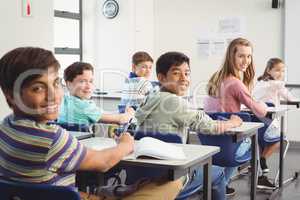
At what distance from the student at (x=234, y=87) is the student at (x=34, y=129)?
2074mm

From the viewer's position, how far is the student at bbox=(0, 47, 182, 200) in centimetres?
164

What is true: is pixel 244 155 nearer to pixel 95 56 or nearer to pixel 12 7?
pixel 12 7

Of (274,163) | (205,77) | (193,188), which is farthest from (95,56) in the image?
(193,188)

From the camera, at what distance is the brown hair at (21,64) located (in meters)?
1.65

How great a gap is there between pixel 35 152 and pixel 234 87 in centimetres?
240

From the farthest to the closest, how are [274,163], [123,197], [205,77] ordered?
[205,77] → [274,163] → [123,197]

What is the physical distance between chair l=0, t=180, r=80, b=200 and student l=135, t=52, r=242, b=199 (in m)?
1.23

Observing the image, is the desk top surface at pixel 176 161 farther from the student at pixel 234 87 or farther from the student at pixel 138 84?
the student at pixel 138 84

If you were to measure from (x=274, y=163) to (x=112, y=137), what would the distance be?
11.0 feet

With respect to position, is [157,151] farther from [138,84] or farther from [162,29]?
[162,29]

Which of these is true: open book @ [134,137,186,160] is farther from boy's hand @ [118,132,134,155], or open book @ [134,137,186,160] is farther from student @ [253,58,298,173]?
student @ [253,58,298,173]

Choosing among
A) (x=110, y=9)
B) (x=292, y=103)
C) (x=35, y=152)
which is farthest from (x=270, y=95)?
(x=35, y=152)

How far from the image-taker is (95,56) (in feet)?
24.1

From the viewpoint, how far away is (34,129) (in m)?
1.64
